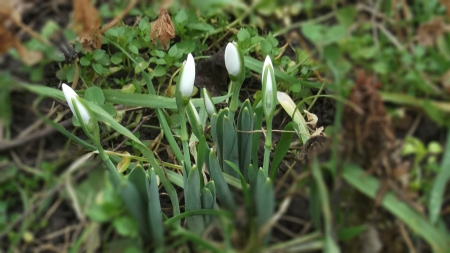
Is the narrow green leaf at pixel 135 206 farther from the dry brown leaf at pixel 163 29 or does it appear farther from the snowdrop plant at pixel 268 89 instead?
A: the dry brown leaf at pixel 163 29

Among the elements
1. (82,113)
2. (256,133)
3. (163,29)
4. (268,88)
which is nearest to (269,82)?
(268,88)

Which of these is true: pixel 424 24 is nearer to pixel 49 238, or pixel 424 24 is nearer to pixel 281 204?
pixel 281 204

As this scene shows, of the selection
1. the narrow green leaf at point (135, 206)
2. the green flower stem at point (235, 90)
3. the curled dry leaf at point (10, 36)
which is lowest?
the green flower stem at point (235, 90)

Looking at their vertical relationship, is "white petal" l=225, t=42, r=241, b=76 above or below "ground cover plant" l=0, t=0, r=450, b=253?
below

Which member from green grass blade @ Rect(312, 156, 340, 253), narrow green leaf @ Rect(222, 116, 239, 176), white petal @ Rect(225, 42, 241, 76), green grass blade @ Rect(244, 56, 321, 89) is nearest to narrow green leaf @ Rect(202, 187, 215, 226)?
narrow green leaf @ Rect(222, 116, 239, 176)

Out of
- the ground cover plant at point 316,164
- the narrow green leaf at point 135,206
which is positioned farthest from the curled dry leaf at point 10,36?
the narrow green leaf at point 135,206

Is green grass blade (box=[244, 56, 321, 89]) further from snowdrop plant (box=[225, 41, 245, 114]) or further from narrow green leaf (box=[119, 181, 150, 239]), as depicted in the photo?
Result: narrow green leaf (box=[119, 181, 150, 239])
